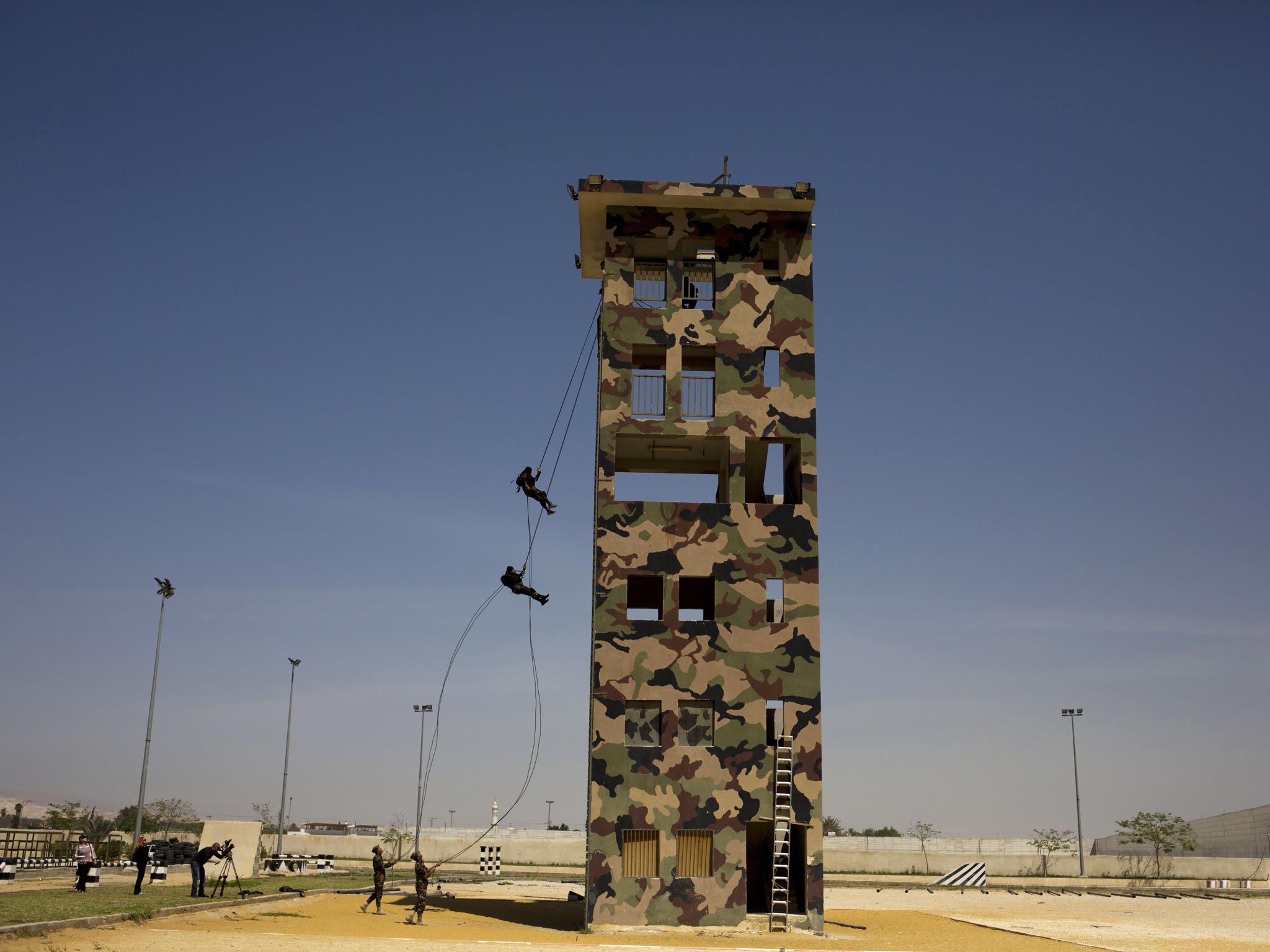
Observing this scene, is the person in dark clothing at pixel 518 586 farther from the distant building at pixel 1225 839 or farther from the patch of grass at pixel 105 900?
the distant building at pixel 1225 839

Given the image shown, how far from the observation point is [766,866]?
1262 inches

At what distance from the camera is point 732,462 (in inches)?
1293

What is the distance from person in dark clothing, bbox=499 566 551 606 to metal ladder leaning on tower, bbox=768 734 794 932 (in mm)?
9146

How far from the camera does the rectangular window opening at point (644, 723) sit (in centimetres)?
3089

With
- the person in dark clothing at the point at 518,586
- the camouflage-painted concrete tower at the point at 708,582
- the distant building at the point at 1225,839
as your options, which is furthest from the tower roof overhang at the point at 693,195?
the distant building at the point at 1225,839

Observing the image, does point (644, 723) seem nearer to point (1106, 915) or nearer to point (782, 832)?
point (782, 832)

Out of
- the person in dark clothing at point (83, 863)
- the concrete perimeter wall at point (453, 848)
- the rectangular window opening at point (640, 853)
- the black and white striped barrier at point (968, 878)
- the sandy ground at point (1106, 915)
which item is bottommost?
the concrete perimeter wall at point (453, 848)

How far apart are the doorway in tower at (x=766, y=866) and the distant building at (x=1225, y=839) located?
72.9 meters

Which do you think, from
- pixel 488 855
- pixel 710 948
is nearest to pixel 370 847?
pixel 488 855

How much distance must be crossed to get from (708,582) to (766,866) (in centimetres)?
852

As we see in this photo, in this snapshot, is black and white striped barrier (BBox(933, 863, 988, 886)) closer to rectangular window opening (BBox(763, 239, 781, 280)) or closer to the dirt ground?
the dirt ground

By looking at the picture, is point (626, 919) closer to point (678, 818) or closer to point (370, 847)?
point (678, 818)

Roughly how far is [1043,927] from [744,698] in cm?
1123

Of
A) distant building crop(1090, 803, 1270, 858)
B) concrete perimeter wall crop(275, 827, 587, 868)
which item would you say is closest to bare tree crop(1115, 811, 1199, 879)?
distant building crop(1090, 803, 1270, 858)
